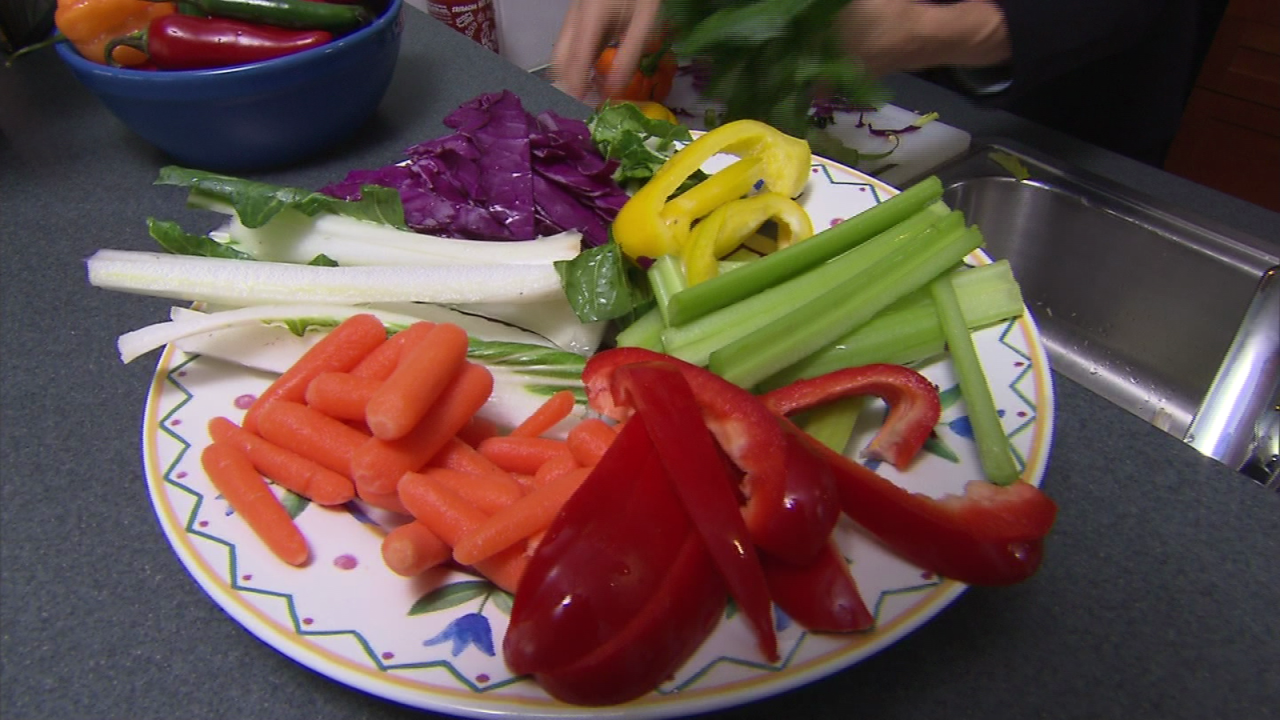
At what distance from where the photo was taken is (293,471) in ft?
2.55

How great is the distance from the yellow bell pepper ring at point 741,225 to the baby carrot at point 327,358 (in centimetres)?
39

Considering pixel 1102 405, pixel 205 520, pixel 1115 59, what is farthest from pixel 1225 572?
pixel 1115 59

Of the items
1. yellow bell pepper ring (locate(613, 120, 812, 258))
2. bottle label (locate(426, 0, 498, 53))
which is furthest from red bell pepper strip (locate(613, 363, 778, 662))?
bottle label (locate(426, 0, 498, 53))

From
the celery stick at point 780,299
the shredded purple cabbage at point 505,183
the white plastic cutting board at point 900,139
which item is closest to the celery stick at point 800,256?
the celery stick at point 780,299

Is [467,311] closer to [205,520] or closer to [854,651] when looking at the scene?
[205,520]

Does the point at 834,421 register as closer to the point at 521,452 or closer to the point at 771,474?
the point at 771,474

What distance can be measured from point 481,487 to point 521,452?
7 cm

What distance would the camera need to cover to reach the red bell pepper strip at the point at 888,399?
0.79 meters

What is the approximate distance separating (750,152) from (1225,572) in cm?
76

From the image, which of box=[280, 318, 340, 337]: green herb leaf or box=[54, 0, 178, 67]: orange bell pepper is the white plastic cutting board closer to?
box=[280, 318, 340, 337]: green herb leaf

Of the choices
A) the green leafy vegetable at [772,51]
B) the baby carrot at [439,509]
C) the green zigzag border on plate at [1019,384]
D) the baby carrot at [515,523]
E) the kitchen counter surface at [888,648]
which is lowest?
the kitchen counter surface at [888,648]

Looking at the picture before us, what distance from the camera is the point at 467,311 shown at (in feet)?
3.38

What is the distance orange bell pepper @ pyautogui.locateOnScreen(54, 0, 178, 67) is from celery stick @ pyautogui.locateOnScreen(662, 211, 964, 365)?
3.69ft

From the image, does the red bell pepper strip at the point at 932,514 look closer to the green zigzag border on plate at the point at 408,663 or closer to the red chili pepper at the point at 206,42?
the green zigzag border on plate at the point at 408,663
